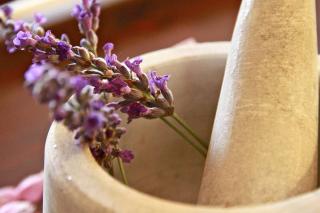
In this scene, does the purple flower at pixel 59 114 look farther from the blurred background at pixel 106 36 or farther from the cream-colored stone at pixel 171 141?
the blurred background at pixel 106 36

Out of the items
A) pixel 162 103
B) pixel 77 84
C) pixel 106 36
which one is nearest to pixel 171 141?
pixel 162 103

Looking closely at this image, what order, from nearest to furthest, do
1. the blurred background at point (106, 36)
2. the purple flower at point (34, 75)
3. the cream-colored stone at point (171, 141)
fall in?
the purple flower at point (34, 75), the cream-colored stone at point (171, 141), the blurred background at point (106, 36)

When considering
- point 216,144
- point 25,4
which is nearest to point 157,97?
point 216,144

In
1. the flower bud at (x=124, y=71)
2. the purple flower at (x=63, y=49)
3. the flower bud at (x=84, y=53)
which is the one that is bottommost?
the flower bud at (x=124, y=71)

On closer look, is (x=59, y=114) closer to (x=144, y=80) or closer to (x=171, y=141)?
(x=144, y=80)

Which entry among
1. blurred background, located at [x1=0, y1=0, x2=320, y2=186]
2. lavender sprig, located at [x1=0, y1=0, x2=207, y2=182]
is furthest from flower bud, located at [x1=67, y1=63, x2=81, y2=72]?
blurred background, located at [x1=0, y1=0, x2=320, y2=186]

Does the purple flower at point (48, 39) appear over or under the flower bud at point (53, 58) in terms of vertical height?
over

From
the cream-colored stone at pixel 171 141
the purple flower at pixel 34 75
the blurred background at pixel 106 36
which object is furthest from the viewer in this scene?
the blurred background at pixel 106 36

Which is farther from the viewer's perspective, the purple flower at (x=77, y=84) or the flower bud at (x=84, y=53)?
the flower bud at (x=84, y=53)

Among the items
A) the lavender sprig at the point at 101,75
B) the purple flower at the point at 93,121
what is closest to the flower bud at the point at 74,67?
the lavender sprig at the point at 101,75
